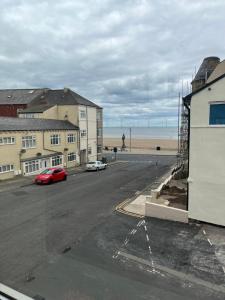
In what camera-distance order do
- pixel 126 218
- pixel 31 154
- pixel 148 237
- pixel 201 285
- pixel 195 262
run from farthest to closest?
pixel 31 154 → pixel 126 218 → pixel 148 237 → pixel 195 262 → pixel 201 285

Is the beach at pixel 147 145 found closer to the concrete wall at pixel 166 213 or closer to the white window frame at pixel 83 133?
the white window frame at pixel 83 133

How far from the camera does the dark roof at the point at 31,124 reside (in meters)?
31.1

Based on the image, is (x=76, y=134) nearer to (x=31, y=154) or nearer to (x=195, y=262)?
(x=31, y=154)

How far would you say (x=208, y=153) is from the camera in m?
14.5

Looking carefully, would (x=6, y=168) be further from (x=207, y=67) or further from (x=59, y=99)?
(x=207, y=67)

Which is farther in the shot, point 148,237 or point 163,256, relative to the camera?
point 148,237

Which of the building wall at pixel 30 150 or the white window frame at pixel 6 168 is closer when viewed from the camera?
the white window frame at pixel 6 168

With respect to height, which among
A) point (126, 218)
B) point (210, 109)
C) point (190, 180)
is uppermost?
point (210, 109)

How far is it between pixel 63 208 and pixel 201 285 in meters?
11.1

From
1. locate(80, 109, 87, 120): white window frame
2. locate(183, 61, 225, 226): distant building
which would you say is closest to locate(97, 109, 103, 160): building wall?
locate(80, 109, 87, 120): white window frame

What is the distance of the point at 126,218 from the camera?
16.2m

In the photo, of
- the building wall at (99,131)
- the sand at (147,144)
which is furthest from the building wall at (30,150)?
the sand at (147,144)

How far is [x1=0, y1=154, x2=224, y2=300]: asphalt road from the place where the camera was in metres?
8.88

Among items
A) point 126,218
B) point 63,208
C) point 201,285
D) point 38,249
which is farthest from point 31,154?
point 201,285
